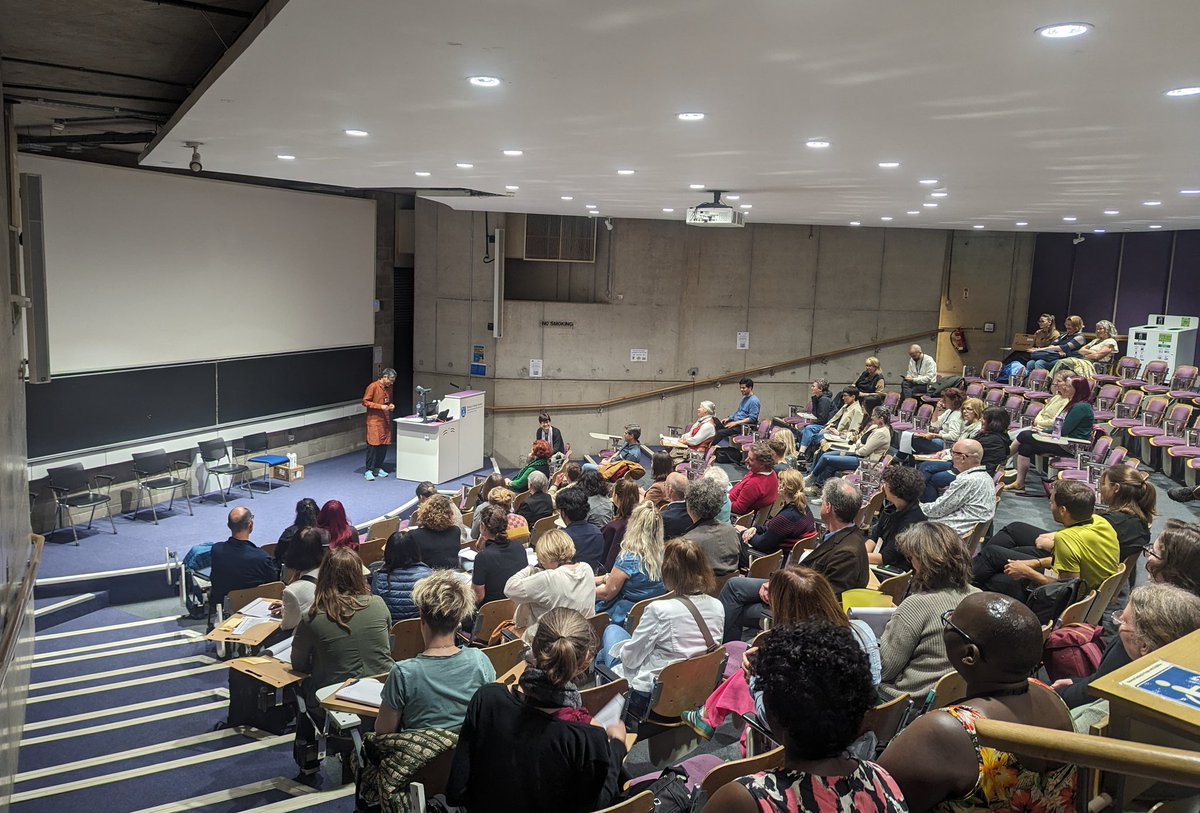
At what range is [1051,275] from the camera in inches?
649

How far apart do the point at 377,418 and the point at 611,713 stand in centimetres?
1089

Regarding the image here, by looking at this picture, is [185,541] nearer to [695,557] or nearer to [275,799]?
[275,799]

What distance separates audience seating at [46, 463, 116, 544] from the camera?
996cm

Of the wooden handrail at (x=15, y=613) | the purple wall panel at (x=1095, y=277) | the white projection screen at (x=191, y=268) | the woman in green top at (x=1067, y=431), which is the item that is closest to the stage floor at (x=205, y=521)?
the white projection screen at (x=191, y=268)

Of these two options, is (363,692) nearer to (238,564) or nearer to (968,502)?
(238,564)

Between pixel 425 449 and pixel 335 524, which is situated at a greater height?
pixel 335 524

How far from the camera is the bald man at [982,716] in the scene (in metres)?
1.91

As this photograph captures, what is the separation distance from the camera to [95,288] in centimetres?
1050

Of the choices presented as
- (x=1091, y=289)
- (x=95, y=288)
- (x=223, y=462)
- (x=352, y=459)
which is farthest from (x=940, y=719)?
(x=1091, y=289)

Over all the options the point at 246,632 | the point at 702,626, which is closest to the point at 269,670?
the point at 246,632

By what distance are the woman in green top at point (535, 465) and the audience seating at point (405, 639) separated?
208 inches

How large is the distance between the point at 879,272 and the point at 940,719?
1532 centimetres

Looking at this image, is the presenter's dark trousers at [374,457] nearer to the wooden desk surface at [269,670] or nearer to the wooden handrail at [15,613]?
the wooden handrail at [15,613]

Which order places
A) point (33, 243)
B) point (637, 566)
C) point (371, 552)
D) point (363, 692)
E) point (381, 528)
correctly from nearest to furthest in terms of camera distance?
point (363, 692)
point (637, 566)
point (371, 552)
point (33, 243)
point (381, 528)
